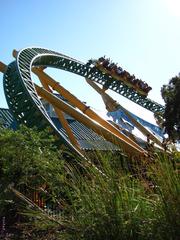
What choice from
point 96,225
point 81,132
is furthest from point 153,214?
point 81,132

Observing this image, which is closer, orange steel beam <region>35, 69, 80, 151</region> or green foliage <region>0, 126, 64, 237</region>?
green foliage <region>0, 126, 64, 237</region>

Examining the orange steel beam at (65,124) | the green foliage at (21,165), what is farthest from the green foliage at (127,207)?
the orange steel beam at (65,124)

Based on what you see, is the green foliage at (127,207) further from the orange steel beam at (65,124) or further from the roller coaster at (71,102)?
the orange steel beam at (65,124)

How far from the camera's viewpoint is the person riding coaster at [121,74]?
25.8m

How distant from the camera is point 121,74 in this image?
88.4 ft

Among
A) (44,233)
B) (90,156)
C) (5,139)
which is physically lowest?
(44,233)

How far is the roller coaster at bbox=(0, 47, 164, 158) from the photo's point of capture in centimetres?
1179

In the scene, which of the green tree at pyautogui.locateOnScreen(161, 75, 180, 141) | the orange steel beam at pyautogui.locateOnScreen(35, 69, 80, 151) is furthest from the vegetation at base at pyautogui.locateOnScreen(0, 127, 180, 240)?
the green tree at pyautogui.locateOnScreen(161, 75, 180, 141)

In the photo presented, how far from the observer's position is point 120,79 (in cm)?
2684

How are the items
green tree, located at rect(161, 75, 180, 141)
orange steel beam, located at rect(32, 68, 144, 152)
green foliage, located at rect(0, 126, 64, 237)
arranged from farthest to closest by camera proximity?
green tree, located at rect(161, 75, 180, 141)
orange steel beam, located at rect(32, 68, 144, 152)
green foliage, located at rect(0, 126, 64, 237)

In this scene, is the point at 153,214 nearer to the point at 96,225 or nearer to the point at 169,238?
the point at 169,238

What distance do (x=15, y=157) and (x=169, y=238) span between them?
3470 mm

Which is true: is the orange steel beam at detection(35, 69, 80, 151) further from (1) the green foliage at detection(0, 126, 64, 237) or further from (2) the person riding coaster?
(1) the green foliage at detection(0, 126, 64, 237)

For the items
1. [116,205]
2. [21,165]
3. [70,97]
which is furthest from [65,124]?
[116,205]
